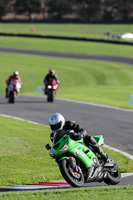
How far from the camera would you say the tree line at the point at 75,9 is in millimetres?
115938

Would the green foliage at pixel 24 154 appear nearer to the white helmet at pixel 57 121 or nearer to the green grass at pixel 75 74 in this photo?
the white helmet at pixel 57 121

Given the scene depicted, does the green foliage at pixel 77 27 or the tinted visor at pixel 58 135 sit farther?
the green foliage at pixel 77 27

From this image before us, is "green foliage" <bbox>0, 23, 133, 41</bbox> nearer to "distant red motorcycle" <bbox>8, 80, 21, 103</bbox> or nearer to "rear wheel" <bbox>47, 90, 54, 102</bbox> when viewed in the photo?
"rear wheel" <bbox>47, 90, 54, 102</bbox>

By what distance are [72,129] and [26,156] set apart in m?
4.61

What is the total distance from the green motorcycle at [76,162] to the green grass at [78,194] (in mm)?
459

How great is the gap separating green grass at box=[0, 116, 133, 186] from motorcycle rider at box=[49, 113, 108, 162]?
55.3 inches

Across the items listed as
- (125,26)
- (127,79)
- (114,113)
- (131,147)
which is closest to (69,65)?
(127,79)

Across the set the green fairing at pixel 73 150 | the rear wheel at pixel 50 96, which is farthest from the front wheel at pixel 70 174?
the rear wheel at pixel 50 96

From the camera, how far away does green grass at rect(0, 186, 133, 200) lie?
7.51m

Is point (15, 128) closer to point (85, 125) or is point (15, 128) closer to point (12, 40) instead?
point (85, 125)

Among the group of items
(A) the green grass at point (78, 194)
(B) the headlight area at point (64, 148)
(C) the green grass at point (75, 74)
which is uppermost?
(B) the headlight area at point (64, 148)

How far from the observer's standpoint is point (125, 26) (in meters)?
102

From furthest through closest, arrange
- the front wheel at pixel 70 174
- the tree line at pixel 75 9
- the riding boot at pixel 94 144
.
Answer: the tree line at pixel 75 9 < the riding boot at pixel 94 144 < the front wheel at pixel 70 174

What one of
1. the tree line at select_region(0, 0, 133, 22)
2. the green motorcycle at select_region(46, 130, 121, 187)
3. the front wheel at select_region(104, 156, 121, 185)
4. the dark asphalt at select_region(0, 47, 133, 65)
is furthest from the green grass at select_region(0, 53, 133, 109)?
the tree line at select_region(0, 0, 133, 22)
